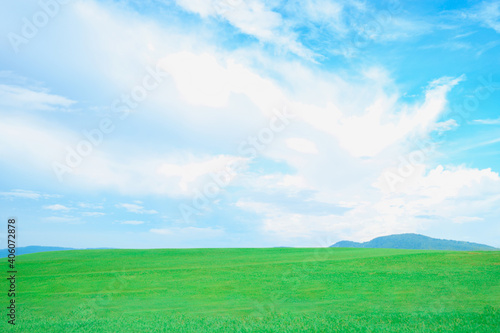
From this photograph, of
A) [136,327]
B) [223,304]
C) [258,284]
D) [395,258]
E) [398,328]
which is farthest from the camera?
[395,258]

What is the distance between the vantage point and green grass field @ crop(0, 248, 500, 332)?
73.2 feet

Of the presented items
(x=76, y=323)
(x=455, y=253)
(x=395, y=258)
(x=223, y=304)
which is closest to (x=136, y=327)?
(x=76, y=323)

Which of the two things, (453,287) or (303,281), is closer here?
(453,287)

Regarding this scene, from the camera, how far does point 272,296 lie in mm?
31594

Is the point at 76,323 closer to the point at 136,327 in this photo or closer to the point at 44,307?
the point at 136,327

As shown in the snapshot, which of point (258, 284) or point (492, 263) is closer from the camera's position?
point (258, 284)

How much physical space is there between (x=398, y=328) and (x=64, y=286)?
1326 inches

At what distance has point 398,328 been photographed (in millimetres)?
20656

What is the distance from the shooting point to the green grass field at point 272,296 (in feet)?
73.2

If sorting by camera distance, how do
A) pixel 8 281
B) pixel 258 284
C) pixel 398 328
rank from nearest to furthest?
1. pixel 398 328
2. pixel 258 284
3. pixel 8 281

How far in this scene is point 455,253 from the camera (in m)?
54.0

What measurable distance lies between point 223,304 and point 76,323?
35.0 ft

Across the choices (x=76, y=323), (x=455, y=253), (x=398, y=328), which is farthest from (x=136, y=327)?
→ (x=455, y=253)

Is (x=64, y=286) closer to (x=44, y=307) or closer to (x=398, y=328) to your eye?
(x=44, y=307)
